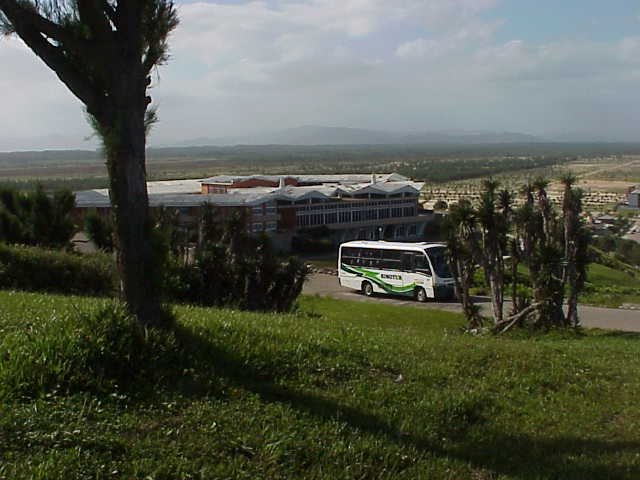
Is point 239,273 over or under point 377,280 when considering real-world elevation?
over

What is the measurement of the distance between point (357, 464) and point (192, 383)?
1323 millimetres

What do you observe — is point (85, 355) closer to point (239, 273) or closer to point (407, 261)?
point (239, 273)

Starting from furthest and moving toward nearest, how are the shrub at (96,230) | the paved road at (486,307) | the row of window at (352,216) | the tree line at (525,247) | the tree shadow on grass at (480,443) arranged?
the row of window at (352,216), the paved road at (486,307), the shrub at (96,230), the tree line at (525,247), the tree shadow on grass at (480,443)

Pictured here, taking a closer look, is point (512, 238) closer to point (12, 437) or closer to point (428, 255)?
point (428, 255)

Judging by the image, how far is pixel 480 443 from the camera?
508 centimetres

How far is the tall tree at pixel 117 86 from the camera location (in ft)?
17.7

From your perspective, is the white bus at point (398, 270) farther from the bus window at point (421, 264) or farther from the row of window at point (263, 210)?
the row of window at point (263, 210)

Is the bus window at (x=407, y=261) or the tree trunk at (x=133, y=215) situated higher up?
the tree trunk at (x=133, y=215)

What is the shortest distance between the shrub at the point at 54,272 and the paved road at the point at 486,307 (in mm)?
7791

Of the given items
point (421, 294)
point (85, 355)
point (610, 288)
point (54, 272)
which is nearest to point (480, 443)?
point (85, 355)

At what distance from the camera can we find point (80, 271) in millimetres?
13641

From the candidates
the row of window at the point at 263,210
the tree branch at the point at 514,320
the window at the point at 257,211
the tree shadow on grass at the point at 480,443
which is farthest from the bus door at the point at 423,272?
the tree shadow on grass at the point at 480,443

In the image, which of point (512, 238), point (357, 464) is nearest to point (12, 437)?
point (357, 464)

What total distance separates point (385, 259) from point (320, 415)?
2221cm
